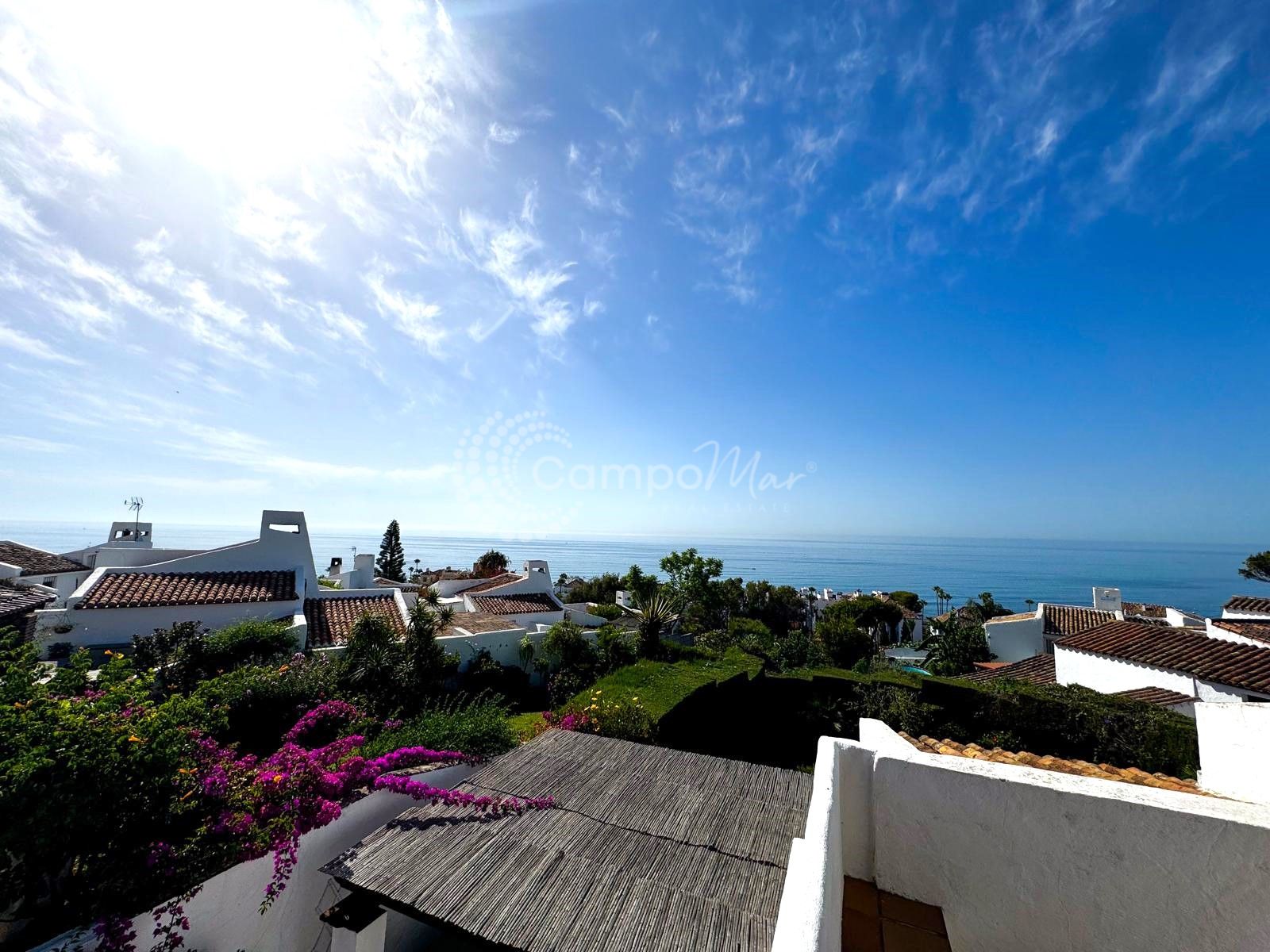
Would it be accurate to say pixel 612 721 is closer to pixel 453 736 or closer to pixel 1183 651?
pixel 453 736

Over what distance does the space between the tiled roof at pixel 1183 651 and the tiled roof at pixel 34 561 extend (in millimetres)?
31745

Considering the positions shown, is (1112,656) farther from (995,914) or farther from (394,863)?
(394,863)

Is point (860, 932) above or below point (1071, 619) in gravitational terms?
above

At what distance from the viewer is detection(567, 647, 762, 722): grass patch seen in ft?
30.3

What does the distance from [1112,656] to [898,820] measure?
12159mm

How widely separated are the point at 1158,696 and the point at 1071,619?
56.6 ft

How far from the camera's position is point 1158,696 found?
9.38 meters

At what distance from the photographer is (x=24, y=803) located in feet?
8.45

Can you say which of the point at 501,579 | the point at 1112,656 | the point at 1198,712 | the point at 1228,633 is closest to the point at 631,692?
the point at 1198,712

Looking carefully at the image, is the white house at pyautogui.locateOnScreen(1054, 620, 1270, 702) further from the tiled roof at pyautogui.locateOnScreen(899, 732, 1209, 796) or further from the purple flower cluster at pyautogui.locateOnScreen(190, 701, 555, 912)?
the purple flower cluster at pyautogui.locateOnScreen(190, 701, 555, 912)

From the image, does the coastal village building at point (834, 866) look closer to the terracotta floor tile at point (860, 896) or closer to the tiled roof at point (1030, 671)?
the terracotta floor tile at point (860, 896)

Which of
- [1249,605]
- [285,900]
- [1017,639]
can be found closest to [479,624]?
[285,900]

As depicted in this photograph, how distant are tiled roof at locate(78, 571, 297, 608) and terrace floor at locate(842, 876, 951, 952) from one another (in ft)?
43.3

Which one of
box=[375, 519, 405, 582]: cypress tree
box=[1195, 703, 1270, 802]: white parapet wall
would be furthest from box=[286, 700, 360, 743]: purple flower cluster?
box=[375, 519, 405, 582]: cypress tree
